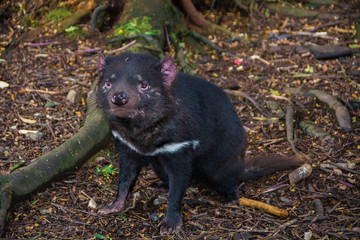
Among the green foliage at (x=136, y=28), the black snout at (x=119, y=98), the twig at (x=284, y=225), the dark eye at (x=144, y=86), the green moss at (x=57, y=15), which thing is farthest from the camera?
the green moss at (x=57, y=15)

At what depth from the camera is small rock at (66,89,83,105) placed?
4349 mm

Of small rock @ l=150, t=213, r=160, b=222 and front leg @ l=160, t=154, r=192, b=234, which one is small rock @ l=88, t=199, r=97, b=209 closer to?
small rock @ l=150, t=213, r=160, b=222

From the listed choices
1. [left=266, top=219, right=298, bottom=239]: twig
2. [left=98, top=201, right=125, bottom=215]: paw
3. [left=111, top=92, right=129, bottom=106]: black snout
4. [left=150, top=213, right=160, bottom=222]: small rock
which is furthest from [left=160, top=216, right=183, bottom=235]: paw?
[left=111, top=92, right=129, bottom=106]: black snout

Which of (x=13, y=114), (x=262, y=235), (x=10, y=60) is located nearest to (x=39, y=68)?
(x=10, y=60)

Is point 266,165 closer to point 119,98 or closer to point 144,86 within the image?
point 144,86

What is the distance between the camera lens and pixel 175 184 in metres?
3.11

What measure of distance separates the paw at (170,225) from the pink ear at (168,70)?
95cm

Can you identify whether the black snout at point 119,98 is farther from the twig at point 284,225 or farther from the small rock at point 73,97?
the small rock at point 73,97

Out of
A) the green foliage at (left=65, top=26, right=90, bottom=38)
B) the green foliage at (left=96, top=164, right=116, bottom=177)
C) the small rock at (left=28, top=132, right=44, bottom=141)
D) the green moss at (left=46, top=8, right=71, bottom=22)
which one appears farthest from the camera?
the green moss at (left=46, top=8, right=71, bottom=22)

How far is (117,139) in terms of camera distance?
125 inches

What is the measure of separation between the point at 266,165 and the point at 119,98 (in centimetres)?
156

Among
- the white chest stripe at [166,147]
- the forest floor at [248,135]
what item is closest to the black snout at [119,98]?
the white chest stripe at [166,147]

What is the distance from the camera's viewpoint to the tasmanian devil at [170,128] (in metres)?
2.85

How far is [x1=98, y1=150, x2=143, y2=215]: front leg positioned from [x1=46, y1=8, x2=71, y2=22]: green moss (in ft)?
9.45
